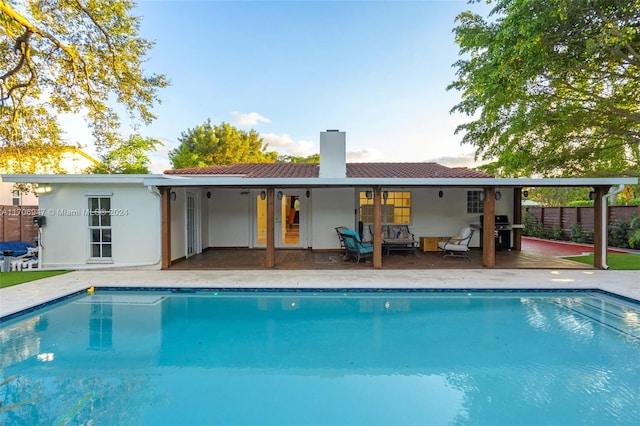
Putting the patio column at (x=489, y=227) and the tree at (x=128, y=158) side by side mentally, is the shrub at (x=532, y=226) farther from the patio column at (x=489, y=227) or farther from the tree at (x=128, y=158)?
the tree at (x=128, y=158)

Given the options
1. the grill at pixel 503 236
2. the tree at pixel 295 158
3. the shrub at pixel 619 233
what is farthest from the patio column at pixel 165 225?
the tree at pixel 295 158

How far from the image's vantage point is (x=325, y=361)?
14.5ft

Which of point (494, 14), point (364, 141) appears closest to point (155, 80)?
point (364, 141)

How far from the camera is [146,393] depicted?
3.67 m

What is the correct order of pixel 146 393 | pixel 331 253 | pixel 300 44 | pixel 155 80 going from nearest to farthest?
pixel 146 393 < pixel 331 253 < pixel 155 80 < pixel 300 44

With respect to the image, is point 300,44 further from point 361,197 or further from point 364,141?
point 361,197

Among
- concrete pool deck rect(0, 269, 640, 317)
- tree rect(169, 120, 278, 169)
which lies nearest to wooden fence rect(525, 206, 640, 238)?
concrete pool deck rect(0, 269, 640, 317)

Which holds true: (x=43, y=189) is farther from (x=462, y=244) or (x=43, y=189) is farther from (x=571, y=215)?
(x=571, y=215)

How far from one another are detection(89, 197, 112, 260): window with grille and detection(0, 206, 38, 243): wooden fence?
571 cm

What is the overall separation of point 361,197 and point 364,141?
898cm

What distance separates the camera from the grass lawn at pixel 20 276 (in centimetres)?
743

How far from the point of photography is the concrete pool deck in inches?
277

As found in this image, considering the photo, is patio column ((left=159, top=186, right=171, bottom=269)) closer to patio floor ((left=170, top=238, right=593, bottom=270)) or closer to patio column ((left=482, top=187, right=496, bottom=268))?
patio floor ((left=170, top=238, right=593, bottom=270))

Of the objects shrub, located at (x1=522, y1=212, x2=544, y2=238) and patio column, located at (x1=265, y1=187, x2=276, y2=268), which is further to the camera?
shrub, located at (x1=522, y1=212, x2=544, y2=238)
